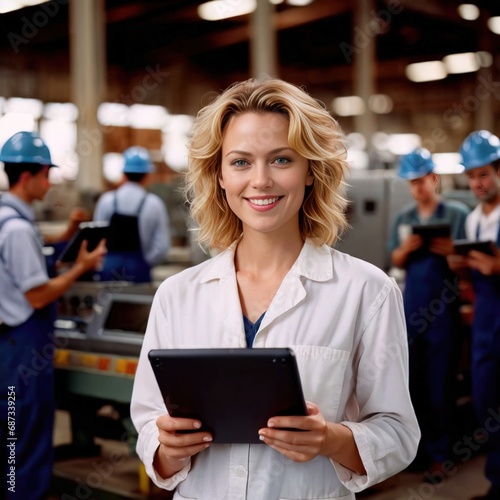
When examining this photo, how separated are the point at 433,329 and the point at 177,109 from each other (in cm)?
1269

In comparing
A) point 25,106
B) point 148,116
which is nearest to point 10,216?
point 25,106

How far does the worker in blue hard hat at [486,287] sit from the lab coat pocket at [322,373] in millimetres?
1992

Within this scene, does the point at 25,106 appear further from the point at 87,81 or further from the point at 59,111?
the point at 87,81

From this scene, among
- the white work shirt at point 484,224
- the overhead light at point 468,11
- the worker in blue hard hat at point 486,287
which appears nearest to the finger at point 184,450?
the worker in blue hard hat at point 486,287

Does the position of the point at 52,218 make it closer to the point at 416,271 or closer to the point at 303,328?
the point at 416,271

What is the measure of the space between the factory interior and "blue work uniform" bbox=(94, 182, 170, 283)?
0.42m

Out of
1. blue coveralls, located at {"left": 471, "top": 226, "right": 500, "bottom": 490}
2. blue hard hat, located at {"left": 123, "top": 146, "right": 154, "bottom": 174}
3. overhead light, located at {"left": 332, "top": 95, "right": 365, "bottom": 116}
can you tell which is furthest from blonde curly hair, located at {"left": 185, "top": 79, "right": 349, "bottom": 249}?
overhead light, located at {"left": 332, "top": 95, "right": 365, "bottom": 116}

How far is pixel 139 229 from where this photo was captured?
16.3 ft

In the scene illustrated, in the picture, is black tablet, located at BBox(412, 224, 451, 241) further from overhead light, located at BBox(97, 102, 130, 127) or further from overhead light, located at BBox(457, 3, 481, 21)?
overhead light, located at BBox(457, 3, 481, 21)

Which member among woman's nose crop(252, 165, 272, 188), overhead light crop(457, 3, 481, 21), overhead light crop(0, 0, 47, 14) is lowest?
woman's nose crop(252, 165, 272, 188)

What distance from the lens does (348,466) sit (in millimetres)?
1223

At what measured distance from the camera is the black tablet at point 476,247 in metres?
3.24

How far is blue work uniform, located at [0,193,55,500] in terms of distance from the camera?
2896mm

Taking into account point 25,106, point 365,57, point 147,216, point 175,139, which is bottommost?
point 147,216
